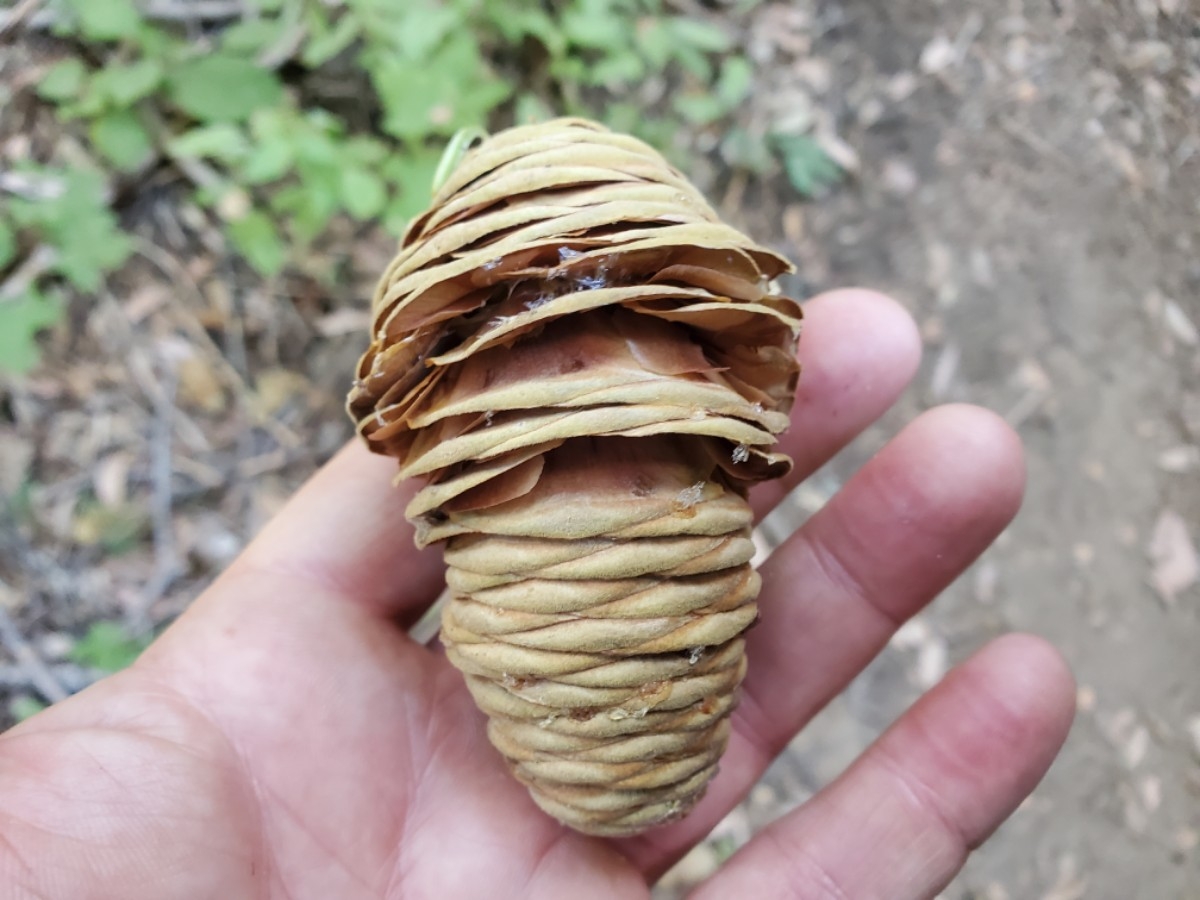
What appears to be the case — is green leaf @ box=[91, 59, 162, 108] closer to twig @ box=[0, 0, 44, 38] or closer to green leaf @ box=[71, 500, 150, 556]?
twig @ box=[0, 0, 44, 38]

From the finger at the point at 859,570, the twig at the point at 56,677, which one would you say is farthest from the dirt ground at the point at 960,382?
the finger at the point at 859,570

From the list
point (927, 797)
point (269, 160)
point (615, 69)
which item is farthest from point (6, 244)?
point (927, 797)

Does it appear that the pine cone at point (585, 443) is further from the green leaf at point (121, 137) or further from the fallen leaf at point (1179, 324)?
the fallen leaf at point (1179, 324)

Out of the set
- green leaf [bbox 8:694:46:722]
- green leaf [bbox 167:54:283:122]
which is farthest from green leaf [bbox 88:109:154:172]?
green leaf [bbox 8:694:46:722]

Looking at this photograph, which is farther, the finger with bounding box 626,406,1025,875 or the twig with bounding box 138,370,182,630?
the twig with bounding box 138,370,182,630

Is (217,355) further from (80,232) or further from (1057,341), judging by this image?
(1057,341)

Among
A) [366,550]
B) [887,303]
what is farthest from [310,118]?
[887,303]
